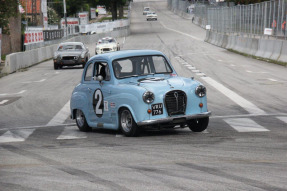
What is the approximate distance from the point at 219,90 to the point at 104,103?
30.3ft

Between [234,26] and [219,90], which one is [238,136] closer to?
[219,90]

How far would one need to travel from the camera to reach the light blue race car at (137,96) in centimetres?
1191

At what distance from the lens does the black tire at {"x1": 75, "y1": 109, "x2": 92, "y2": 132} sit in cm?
1416

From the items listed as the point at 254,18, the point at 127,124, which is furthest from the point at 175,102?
the point at 254,18

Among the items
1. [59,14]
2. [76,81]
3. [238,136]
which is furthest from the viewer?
[59,14]

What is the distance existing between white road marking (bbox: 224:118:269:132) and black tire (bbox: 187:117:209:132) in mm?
670

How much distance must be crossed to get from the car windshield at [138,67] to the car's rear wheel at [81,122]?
64.2 inches

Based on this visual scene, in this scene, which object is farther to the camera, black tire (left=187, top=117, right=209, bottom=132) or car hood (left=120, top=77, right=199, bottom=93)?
black tire (left=187, top=117, right=209, bottom=132)

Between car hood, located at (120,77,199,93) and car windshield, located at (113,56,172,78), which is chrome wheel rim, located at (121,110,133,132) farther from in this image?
car windshield, located at (113,56,172,78)

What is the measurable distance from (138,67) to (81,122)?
2.04 m

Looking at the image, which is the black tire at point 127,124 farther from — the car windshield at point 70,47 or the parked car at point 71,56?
the car windshield at point 70,47

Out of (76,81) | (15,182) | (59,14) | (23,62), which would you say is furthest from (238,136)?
(59,14)

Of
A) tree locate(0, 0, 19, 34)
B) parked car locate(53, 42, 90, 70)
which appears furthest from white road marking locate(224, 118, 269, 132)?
tree locate(0, 0, 19, 34)

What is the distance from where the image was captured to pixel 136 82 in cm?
A: 1248
